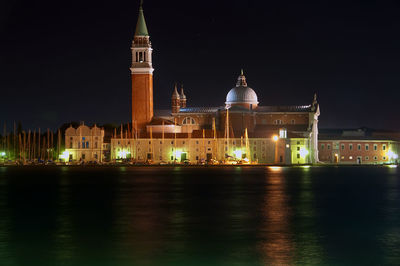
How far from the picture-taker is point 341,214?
2964 cm

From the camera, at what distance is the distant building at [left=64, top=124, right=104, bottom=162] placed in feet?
280

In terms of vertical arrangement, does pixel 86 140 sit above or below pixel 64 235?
above

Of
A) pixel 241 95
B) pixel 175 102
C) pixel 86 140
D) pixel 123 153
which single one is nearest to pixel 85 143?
pixel 86 140

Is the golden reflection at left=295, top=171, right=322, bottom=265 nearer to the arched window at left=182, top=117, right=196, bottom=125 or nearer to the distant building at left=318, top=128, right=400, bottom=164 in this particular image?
the arched window at left=182, top=117, right=196, bottom=125

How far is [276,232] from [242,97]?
6520 centimetres

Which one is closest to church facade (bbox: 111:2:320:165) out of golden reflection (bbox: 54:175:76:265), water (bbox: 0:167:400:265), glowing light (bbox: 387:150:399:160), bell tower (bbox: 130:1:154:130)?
bell tower (bbox: 130:1:154:130)

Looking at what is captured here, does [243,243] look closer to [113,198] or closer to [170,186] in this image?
[113,198]

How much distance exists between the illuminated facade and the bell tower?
545cm

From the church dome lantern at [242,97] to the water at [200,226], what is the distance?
44.8 meters

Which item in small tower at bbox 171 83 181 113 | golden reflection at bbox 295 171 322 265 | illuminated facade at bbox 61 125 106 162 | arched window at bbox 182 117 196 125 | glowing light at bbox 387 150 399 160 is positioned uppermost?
small tower at bbox 171 83 181 113

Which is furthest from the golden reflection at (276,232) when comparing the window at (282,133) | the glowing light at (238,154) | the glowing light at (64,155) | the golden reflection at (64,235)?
the glowing light at (64,155)

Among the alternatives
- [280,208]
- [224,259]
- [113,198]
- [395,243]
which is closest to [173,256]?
[224,259]

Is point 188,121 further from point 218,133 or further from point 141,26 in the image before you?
point 141,26

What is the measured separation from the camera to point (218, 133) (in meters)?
84.4
